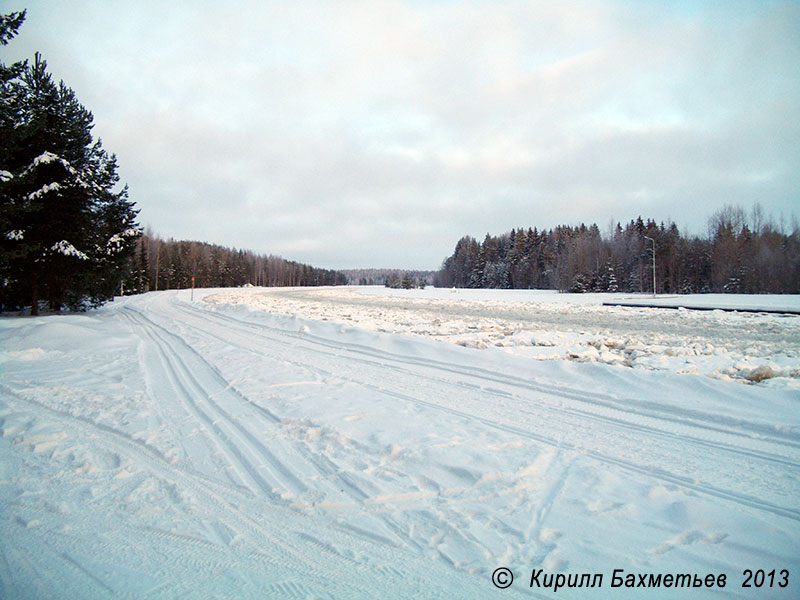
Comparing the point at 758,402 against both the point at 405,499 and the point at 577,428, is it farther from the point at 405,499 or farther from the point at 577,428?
the point at 405,499

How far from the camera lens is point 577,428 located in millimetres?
4652

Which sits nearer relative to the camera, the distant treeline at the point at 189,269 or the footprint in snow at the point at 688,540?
the footprint in snow at the point at 688,540

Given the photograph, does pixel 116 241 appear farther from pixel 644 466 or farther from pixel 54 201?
pixel 644 466

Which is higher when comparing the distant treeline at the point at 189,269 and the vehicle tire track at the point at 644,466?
the distant treeline at the point at 189,269

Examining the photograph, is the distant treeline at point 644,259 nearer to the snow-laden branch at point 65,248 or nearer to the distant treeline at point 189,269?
the snow-laden branch at point 65,248

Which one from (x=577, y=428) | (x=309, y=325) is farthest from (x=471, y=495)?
(x=309, y=325)

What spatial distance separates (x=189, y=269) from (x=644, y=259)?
313 feet

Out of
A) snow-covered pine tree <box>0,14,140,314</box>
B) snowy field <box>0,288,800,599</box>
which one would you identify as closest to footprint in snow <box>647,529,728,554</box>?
snowy field <box>0,288,800,599</box>

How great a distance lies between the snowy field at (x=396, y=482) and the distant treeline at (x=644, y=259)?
4562 centimetres

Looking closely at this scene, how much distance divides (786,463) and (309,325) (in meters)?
12.5

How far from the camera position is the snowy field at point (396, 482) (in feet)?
7.94

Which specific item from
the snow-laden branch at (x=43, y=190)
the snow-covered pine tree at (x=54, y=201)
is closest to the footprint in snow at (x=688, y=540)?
the snow-covered pine tree at (x=54, y=201)

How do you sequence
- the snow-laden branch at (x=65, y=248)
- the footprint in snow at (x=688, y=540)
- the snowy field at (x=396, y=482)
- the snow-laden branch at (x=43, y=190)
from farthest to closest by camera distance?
the snow-laden branch at (x=65, y=248)
the snow-laden branch at (x=43, y=190)
the footprint in snow at (x=688, y=540)
the snowy field at (x=396, y=482)

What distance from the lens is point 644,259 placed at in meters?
67.5
